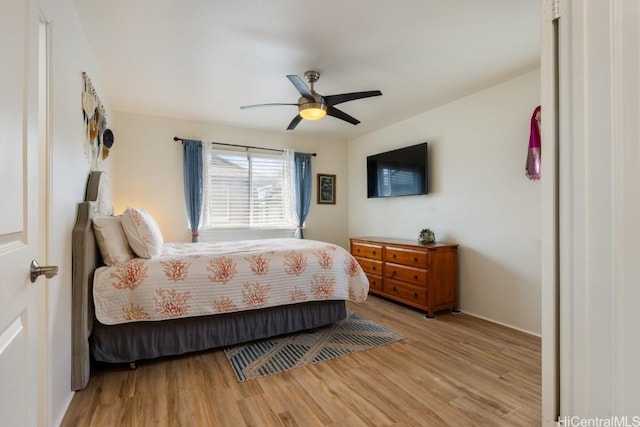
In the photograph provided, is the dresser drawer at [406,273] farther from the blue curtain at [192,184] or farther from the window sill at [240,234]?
the blue curtain at [192,184]

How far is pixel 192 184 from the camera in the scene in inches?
161

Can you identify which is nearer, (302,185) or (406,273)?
(406,273)

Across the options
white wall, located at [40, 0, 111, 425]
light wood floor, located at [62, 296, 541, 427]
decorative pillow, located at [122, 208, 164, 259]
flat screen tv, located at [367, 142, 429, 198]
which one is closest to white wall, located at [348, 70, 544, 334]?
flat screen tv, located at [367, 142, 429, 198]

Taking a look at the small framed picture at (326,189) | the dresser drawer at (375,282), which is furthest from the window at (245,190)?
the dresser drawer at (375,282)

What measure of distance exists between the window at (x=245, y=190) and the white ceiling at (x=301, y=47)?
105cm

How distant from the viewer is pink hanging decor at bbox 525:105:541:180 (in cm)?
Result: 268

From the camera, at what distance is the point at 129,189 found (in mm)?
3846

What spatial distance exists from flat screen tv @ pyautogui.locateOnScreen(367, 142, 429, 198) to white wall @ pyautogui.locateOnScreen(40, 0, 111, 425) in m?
3.41

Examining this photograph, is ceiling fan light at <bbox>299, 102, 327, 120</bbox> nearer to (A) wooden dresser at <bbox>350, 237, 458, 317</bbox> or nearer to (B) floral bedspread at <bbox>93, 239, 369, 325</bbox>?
(B) floral bedspread at <bbox>93, 239, 369, 325</bbox>

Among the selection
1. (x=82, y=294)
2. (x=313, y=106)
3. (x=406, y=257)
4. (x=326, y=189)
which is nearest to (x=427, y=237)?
(x=406, y=257)

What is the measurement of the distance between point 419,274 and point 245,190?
8.99 feet

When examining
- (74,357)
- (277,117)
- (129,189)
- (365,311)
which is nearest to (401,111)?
(277,117)

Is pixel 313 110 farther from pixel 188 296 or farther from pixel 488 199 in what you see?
pixel 488 199

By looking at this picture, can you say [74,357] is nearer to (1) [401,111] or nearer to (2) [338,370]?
(2) [338,370]
